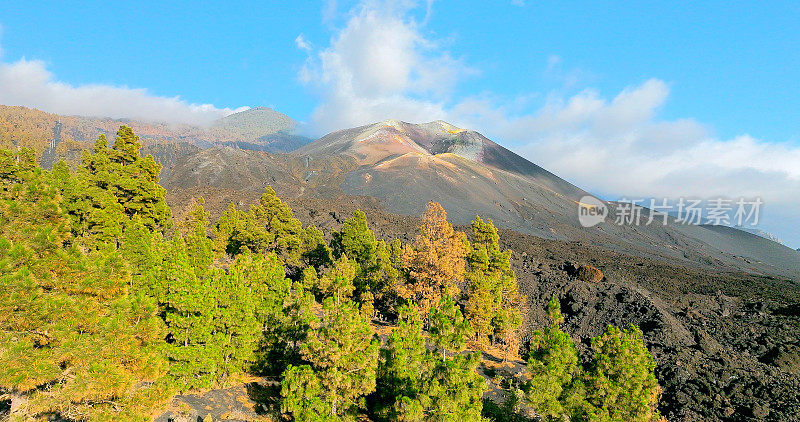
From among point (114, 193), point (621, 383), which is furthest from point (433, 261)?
point (114, 193)

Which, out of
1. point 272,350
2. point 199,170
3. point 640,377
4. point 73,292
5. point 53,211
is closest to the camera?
point 73,292

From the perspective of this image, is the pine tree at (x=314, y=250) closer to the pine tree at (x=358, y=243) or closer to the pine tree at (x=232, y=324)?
the pine tree at (x=358, y=243)

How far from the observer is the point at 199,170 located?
321ft

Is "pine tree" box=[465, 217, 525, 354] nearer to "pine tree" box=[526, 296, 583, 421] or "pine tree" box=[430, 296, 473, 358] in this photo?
"pine tree" box=[526, 296, 583, 421]

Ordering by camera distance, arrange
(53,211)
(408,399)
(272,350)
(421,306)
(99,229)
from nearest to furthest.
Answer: (53,211) → (408,399) → (272,350) → (99,229) → (421,306)

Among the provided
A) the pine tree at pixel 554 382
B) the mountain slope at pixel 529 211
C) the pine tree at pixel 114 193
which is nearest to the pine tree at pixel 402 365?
the pine tree at pixel 554 382

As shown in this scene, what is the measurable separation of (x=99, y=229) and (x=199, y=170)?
81.1 meters

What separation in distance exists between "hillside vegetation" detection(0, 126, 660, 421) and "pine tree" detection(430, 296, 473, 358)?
0.09 metres

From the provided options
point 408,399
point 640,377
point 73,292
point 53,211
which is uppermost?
point 53,211

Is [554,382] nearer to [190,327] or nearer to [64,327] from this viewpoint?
[190,327]

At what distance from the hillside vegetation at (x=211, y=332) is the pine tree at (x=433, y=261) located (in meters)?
0.09

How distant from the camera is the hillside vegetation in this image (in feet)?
31.0

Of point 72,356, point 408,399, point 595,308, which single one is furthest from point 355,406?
point 595,308

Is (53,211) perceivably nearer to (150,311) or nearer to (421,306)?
(150,311)
